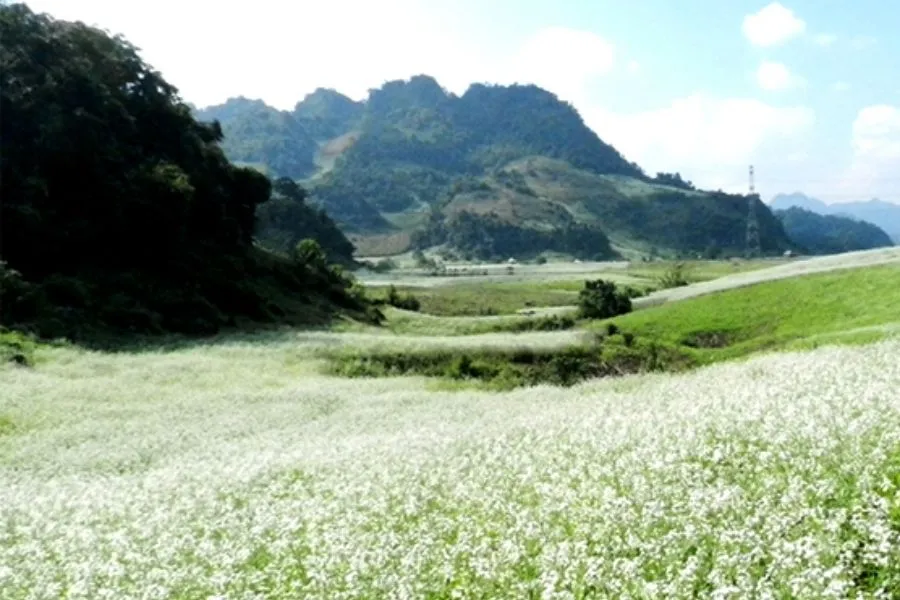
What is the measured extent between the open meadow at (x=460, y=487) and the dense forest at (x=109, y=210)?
52.5 feet

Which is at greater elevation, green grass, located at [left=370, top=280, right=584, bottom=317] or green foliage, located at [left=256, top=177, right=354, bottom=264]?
green foliage, located at [left=256, top=177, right=354, bottom=264]

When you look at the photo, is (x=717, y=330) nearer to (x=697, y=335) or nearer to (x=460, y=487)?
(x=697, y=335)

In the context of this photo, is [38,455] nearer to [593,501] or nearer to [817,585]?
[593,501]

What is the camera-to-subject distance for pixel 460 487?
13844mm

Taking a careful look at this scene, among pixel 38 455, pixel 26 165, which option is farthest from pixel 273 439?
pixel 26 165

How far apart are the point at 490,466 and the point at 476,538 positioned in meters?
5.38

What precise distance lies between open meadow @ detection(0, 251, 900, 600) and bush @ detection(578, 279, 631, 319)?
113 feet

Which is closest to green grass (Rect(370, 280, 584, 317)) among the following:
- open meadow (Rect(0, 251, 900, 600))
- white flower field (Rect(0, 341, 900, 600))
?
open meadow (Rect(0, 251, 900, 600))

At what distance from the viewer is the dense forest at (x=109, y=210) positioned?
2083 inches

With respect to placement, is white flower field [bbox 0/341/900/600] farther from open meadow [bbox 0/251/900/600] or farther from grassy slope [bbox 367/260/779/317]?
grassy slope [bbox 367/260/779/317]

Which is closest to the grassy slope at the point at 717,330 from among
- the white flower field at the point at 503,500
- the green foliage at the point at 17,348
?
the green foliage at the point at 17,348

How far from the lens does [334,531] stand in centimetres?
1195

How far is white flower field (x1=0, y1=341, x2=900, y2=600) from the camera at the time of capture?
8.30 meters

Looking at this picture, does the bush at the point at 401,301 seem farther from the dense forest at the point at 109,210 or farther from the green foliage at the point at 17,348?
the green foliage at the point at 17,348
